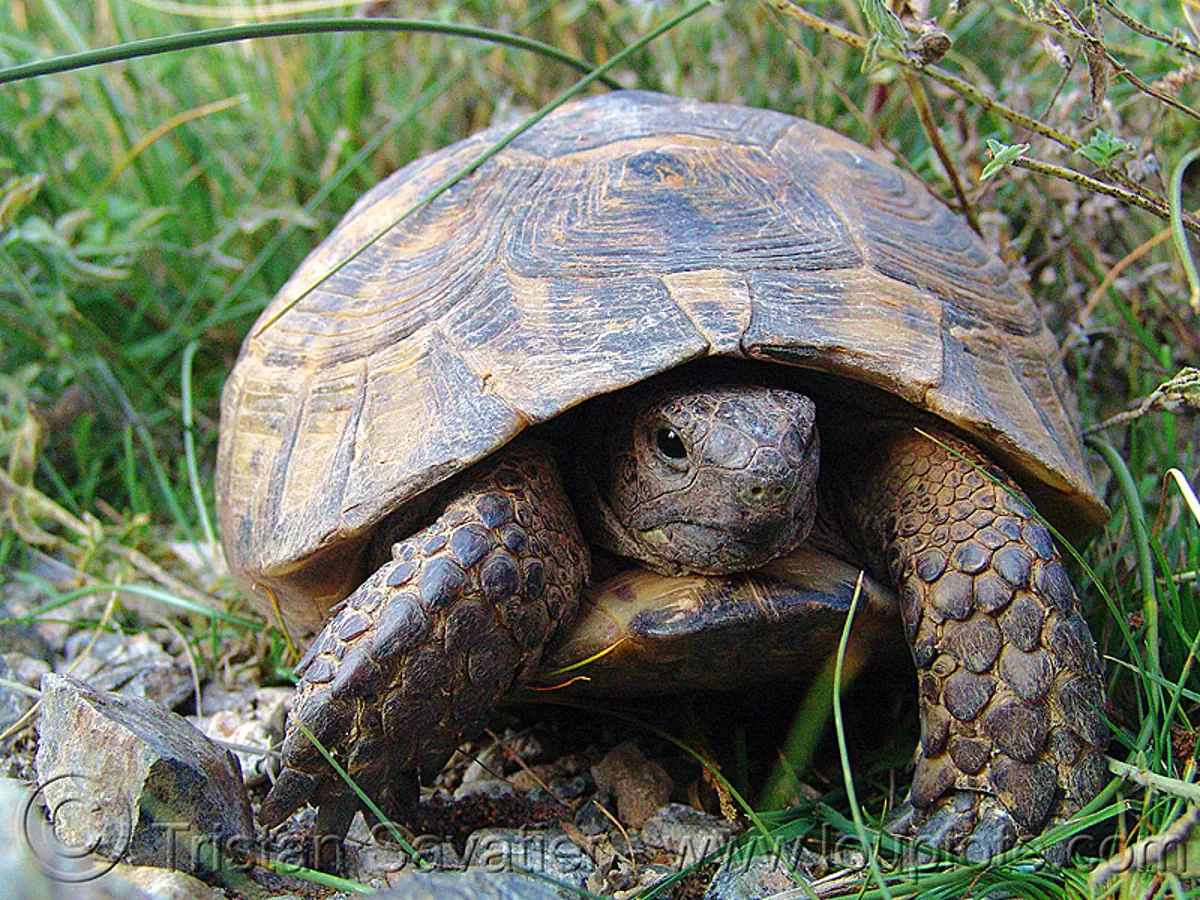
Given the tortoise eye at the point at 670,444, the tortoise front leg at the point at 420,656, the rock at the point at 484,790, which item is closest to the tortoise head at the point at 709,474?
the tortoise eye at the point at 670,444

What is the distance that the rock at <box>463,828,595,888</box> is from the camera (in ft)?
5.87

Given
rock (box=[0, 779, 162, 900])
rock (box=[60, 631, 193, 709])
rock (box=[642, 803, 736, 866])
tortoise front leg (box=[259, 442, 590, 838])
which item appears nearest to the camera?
rock (box=[0, 779, 162, 900])

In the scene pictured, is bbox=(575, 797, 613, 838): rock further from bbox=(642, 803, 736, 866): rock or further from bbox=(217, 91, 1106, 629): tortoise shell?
bbox=(217, 91, 1106, 629): tortoise shell

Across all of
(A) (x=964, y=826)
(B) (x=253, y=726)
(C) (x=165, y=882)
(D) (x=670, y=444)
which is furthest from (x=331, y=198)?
(A) (x=964, y=826)

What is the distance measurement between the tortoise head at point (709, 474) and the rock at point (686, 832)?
436 mm

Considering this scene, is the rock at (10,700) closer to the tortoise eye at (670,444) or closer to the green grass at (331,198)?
the green grass at (331,198)

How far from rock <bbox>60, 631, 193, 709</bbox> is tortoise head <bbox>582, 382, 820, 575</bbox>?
3.60 feet

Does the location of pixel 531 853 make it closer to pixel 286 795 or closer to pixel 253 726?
pixel 286 795

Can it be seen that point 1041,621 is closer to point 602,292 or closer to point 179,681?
point 602,292

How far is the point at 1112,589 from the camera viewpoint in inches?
88.8

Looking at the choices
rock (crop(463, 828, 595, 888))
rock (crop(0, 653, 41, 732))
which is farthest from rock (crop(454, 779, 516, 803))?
rock (crop(0, 653, 41, 732))

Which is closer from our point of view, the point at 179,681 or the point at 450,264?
the point at 450,264

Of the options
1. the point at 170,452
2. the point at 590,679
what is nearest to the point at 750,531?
the point at 590,679

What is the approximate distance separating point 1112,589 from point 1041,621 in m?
0.54
